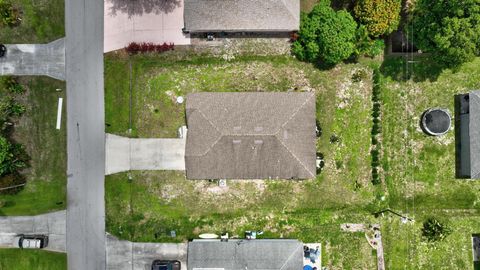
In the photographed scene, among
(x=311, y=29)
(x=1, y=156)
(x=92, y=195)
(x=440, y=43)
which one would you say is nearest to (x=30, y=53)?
(x=1, y=156)

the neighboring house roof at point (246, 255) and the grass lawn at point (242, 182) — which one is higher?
the grass lawn at point (242, 182)

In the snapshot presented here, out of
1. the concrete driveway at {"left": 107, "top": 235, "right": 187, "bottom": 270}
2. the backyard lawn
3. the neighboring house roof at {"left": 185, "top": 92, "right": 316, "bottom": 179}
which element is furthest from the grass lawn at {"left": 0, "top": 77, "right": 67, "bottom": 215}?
the neighboring house roof at {"left": 185, "top": 92, "right": 316, "bottom": 179}

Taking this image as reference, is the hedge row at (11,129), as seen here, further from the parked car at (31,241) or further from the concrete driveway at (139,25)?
the concrete driveway at (139,25)

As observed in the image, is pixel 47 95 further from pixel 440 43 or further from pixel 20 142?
pixel 440 43

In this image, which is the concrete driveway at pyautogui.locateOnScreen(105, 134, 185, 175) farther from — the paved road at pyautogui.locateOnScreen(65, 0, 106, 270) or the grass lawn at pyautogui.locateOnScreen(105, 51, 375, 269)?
the paved road at pyautogui.locateOnScreen(65, 0, 106, 270)

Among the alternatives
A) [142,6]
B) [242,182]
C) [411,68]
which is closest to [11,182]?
[142,6]

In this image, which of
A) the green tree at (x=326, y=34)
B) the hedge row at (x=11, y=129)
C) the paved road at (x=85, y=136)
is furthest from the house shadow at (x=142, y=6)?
the green tree at (x=326, y=34)
